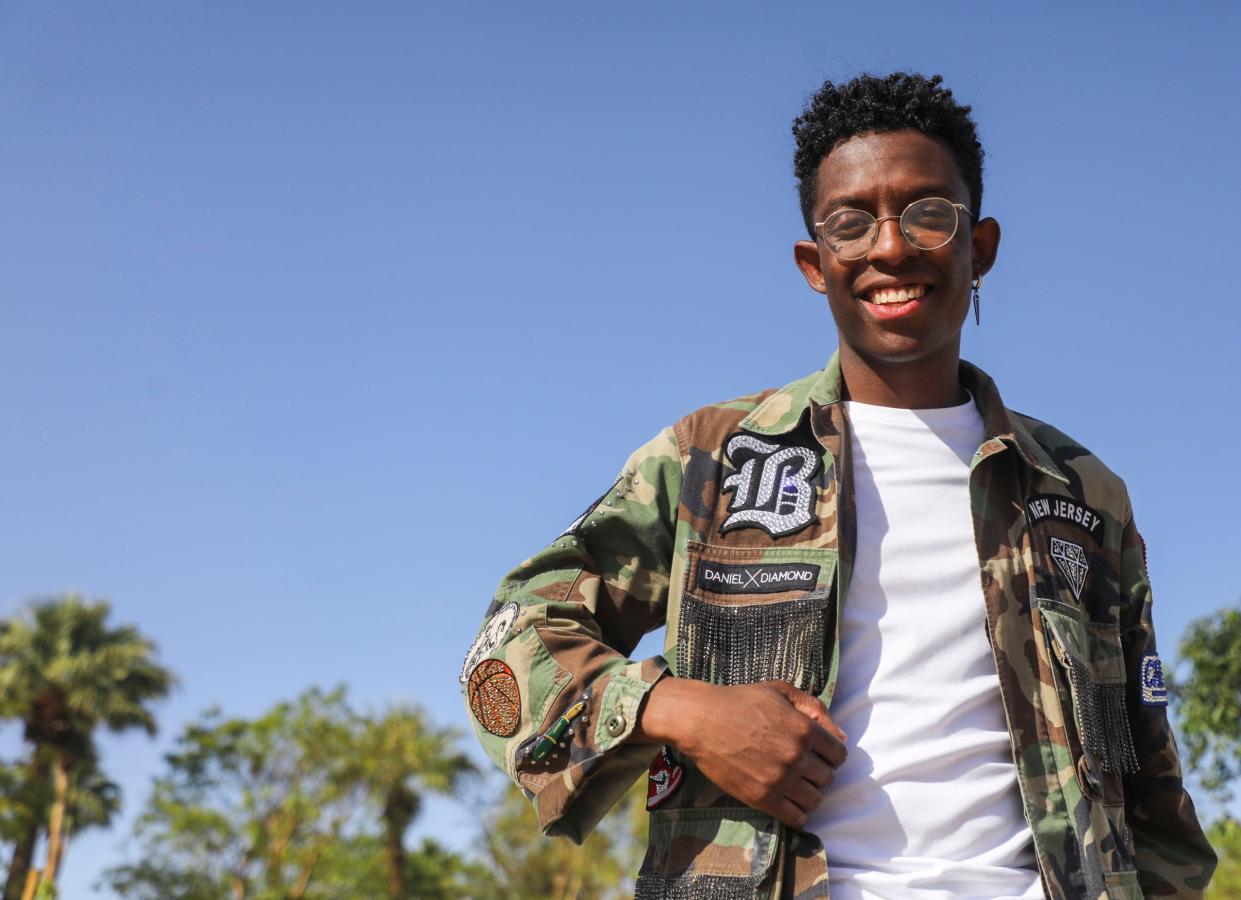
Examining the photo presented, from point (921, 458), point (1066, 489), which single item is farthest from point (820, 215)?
point (1066, 489)

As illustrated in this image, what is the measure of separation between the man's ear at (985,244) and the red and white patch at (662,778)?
1446mm

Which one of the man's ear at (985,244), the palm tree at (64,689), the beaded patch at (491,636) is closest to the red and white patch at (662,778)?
the beaded patch at (491,636)

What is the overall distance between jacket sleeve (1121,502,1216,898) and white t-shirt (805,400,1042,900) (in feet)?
1.68

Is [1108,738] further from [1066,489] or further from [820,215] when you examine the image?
[820,215]

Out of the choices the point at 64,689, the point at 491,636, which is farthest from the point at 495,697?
the point at 64,689

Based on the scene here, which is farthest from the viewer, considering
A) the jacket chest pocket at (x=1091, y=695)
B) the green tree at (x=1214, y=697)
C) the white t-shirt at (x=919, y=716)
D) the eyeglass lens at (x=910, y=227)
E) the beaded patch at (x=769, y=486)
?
the green tree at (x=1214, y=697)

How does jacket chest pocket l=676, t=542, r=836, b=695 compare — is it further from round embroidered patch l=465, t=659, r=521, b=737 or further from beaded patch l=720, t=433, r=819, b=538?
round embroidered patch l=465, t=659, r=521, b=737

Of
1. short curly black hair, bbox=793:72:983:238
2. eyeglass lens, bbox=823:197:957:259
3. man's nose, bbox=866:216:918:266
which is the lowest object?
man's nose, bbox=866:216:918:266

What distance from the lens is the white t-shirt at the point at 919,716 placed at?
2367 millimetres

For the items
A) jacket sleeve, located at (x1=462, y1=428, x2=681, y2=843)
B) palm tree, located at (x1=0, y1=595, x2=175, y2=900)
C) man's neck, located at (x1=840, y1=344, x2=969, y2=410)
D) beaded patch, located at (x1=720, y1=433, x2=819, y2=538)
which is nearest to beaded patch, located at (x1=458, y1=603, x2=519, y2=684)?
jacket sleeve, located at (x1=462, y1=428, x2=681, y2=843)

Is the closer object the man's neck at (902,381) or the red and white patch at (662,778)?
the red and white patch at (662,778)

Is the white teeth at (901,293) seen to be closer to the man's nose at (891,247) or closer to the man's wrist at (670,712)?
the man's nose at (891,247)

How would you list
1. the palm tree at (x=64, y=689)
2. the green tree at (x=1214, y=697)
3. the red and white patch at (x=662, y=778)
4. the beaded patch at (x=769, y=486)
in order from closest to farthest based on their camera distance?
the red and white patch at (x=662, y=778) → the beaded patch at (x=769, y=486) → the green tree at (x=1214, y=697) → the palm tree at (x=64, y=689)

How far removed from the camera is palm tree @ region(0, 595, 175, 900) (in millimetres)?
29375
